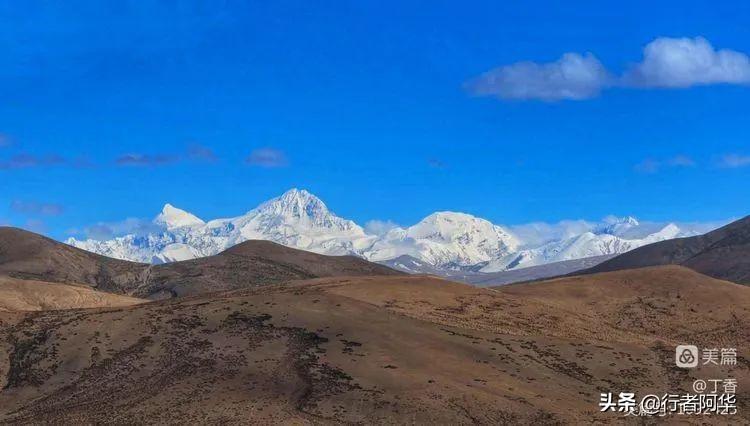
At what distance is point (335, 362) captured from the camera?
7119 cm

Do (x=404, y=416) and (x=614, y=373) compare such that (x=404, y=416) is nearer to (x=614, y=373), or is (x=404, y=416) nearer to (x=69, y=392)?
(x=614, y=373)

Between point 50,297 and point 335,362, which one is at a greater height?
point 50,297

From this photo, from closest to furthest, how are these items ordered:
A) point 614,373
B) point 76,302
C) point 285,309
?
point 614,373 → point 285,309 → point 76,302

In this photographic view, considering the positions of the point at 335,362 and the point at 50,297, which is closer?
the point at 335,362

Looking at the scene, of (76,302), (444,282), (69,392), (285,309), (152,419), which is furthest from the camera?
(76,302)

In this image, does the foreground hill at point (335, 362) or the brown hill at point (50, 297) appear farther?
the brown hill at point (50, 297)

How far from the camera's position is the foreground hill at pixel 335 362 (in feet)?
209

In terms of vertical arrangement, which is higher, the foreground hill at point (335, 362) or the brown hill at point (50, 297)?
the brown hill at point (50, 297)

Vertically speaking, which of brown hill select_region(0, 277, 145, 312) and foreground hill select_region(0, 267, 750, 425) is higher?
brown hill select_region(0, 277, 145, 312)

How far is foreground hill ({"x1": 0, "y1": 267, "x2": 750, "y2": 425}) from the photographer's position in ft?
209

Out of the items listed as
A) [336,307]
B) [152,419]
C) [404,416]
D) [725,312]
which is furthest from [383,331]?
[725,312]

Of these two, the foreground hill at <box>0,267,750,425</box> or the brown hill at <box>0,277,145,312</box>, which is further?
the brown hill at <box>0,277,145,312</box>

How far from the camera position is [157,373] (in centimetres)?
7175

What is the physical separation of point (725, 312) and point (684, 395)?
130ft
